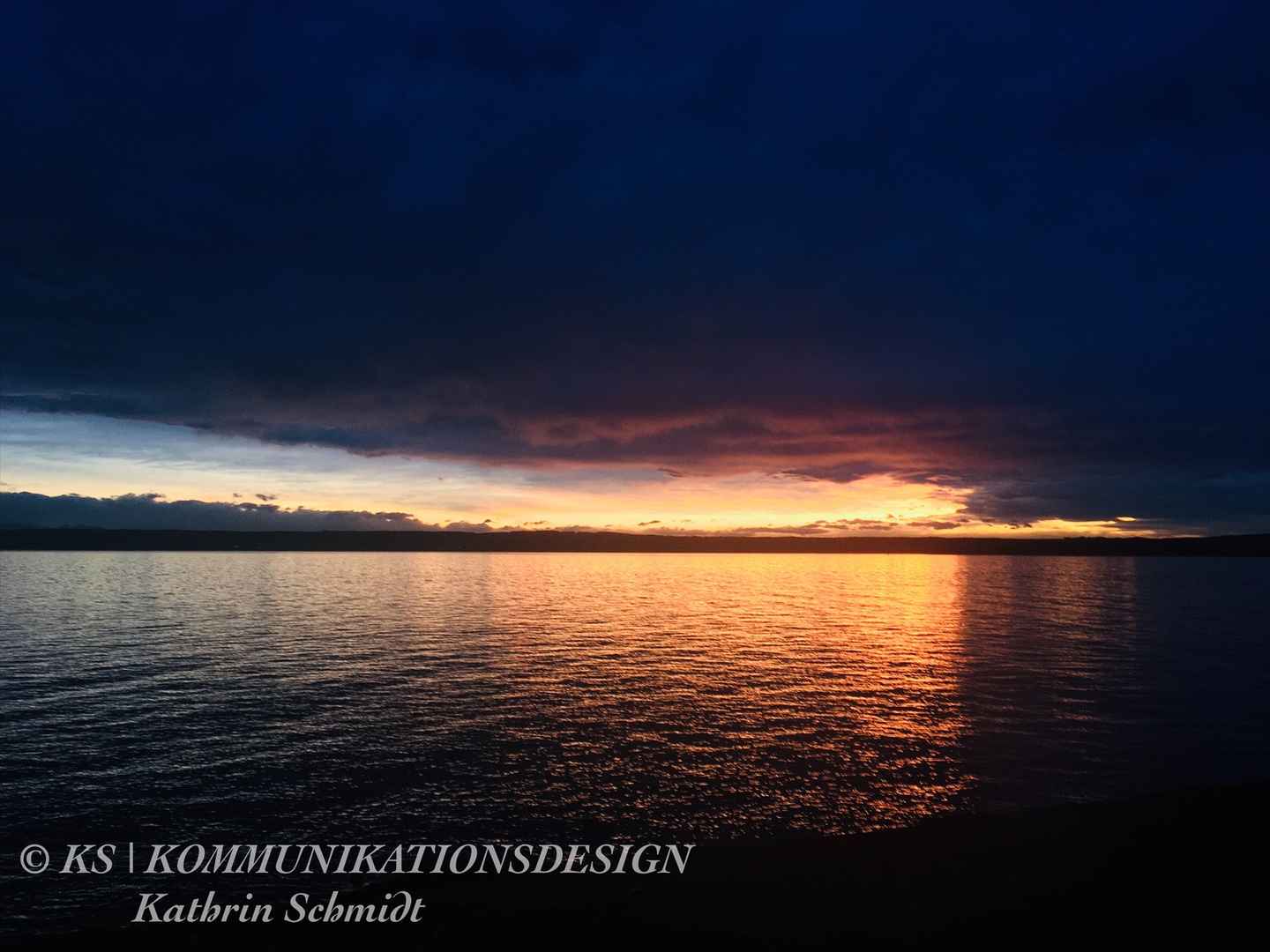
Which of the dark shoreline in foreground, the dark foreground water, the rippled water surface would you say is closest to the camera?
the dark shoreline in foreground

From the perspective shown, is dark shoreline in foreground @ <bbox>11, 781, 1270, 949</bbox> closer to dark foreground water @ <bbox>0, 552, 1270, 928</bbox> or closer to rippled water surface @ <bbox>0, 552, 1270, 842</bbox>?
dark foreground water @ <bbox>0, 552, 1270, 928</bbox>

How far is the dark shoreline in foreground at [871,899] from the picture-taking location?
14922 millimetres

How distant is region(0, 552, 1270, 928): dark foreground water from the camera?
81.3 feet

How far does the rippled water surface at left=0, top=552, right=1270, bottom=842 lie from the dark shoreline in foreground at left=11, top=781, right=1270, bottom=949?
483cm

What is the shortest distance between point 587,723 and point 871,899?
2234 centimetres

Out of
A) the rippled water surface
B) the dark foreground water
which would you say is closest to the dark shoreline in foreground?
the dark foreground water

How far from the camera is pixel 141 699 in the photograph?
41094 mm

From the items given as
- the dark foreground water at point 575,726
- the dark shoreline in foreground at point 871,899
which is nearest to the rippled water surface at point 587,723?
the dark foreground water at point 575,726

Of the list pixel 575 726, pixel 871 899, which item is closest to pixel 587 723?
pixel 575 726

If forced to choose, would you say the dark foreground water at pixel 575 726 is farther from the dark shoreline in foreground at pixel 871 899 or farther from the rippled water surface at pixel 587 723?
the dark shoreline in foreground at pixel 871 899

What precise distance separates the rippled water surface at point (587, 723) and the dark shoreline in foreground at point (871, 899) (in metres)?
4.83

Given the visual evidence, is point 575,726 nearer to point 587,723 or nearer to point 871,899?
point 587,723

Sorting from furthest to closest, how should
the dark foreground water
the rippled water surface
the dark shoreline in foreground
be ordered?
the rippled water surface < the dark foreground water < the dark shoreline in foreground

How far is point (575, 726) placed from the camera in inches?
1426
